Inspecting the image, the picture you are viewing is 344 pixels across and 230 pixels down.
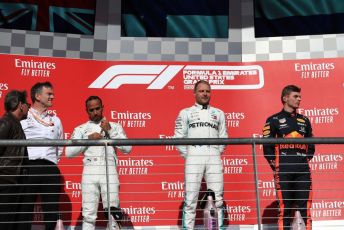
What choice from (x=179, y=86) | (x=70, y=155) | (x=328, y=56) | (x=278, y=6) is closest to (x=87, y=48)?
(x=179, y=86)

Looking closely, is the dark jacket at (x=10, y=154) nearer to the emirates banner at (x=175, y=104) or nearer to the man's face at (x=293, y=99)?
the emirates banner at (x=175, y=104)

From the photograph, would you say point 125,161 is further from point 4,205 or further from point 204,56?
point 4,205

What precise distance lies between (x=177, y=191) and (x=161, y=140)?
8.76ft

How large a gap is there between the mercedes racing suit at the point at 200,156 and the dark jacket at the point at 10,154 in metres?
1.41

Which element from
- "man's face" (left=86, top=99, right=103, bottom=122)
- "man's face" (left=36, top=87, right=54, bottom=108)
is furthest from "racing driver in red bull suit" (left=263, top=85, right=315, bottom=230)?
"man's face" (left=36, top=87, right=54, bottom=108)

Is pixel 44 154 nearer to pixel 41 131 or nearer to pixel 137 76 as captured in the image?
pixel 41 131

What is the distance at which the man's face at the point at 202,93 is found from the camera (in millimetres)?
5750

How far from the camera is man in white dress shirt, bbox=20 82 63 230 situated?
17.5ft

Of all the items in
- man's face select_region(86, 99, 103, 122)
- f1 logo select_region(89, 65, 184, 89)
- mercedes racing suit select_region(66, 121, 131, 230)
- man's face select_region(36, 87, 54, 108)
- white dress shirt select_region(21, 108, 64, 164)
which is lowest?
mercedes racing suit select_region(66, 121, 131, 230)

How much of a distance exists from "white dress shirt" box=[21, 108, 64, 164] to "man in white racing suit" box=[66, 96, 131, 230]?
0.15 meters

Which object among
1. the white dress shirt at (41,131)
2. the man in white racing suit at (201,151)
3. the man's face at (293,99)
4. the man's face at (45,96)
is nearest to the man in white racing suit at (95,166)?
the white dress shirt at (41,131)

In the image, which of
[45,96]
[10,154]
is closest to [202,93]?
[45,96]

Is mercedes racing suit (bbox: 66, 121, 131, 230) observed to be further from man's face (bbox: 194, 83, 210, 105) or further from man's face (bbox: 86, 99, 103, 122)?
man's face (bbox: 194, 83, 210, 105)

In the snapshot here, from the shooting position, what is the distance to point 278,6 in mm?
7059
